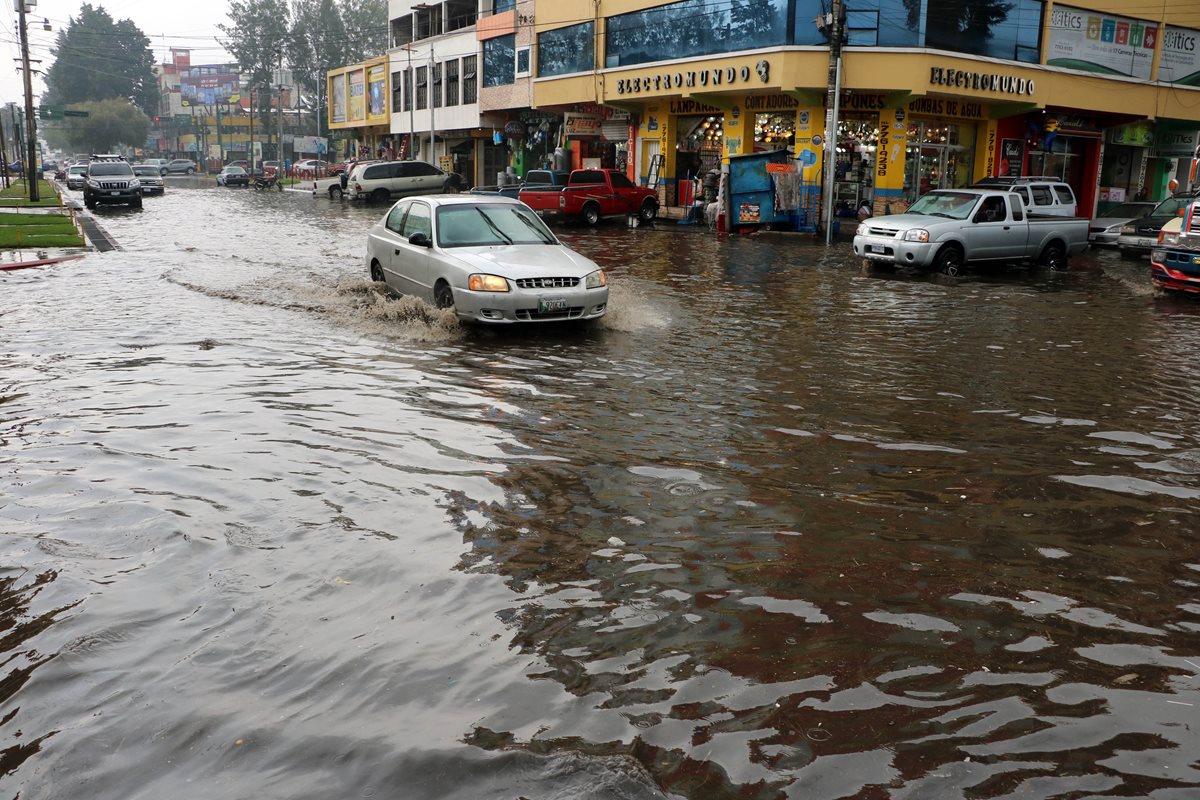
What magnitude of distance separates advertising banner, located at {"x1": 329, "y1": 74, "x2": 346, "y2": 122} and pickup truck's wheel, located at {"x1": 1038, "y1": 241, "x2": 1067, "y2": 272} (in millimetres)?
65005

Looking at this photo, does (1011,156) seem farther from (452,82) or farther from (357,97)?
(357,97)

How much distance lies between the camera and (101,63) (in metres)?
143

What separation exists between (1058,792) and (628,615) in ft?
6.09

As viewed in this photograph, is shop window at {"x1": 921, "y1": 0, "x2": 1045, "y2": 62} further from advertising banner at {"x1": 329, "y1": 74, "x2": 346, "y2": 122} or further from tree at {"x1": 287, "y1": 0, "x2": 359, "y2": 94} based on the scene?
tree at {"x1": 287, "y1": 0, "x2": 359, "y2": 94}

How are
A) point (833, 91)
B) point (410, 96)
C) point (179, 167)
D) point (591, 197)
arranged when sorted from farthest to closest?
point (179, 167)
point (410, 96)
point (591, 197)
point (833, 91)

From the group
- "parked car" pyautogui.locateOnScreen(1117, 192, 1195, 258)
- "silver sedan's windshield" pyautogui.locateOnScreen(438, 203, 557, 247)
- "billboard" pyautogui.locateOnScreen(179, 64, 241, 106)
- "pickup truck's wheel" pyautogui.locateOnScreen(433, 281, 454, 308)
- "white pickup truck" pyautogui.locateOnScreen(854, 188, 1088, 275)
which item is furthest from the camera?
"billboard" pyautogui.locateOnScreen(179, 64, 241, 106)

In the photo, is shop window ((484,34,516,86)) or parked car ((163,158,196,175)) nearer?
shop window ((484,34,516,86))

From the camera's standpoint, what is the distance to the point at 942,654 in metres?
4.20

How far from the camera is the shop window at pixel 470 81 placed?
54.2 m

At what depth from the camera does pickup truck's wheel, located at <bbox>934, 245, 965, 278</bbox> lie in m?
19.0

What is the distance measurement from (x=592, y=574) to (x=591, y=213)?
2938cm

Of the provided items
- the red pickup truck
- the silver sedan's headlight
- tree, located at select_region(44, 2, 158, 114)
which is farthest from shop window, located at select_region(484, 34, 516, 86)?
tree, located at select_region(44, 2, 158, 114)

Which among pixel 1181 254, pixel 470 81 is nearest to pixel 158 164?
pixel 470 81

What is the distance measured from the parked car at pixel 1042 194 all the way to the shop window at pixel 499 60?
3228 centimetres
